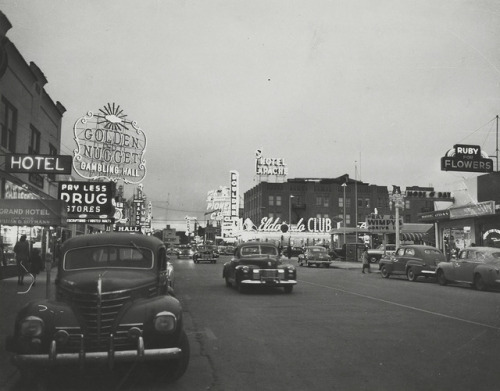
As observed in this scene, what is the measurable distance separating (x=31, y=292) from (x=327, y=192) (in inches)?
3569

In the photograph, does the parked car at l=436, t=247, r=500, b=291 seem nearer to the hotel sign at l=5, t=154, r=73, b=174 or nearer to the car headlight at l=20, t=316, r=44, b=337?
the hotel sign at l=5, t=154, r=73, b=174

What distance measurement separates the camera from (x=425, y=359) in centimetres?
778

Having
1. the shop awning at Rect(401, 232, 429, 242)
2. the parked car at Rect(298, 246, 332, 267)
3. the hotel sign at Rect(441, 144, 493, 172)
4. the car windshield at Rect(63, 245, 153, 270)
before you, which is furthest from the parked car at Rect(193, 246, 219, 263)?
the car windshield at Rect(63, 245, 153, 270)

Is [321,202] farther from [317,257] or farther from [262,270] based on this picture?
[262,270]

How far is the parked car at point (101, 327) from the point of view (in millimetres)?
5996

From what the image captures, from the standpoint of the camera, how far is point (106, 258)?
7.75 metres

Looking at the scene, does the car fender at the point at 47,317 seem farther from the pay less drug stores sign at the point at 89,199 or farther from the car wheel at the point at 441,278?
the pay less drug stores sign at the point at 89,199

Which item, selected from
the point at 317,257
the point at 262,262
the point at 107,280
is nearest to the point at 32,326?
the point at 107,280

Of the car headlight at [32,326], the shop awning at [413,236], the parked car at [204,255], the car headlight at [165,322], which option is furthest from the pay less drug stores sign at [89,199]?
the shop awning at [413,236]

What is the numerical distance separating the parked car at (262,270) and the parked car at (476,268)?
24.4 ft

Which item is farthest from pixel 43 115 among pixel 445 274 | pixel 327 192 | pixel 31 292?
pixel 327 192

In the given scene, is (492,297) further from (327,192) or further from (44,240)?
(327,192)

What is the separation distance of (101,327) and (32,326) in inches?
30.3

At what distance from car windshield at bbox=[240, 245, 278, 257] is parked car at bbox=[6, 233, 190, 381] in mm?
11581
